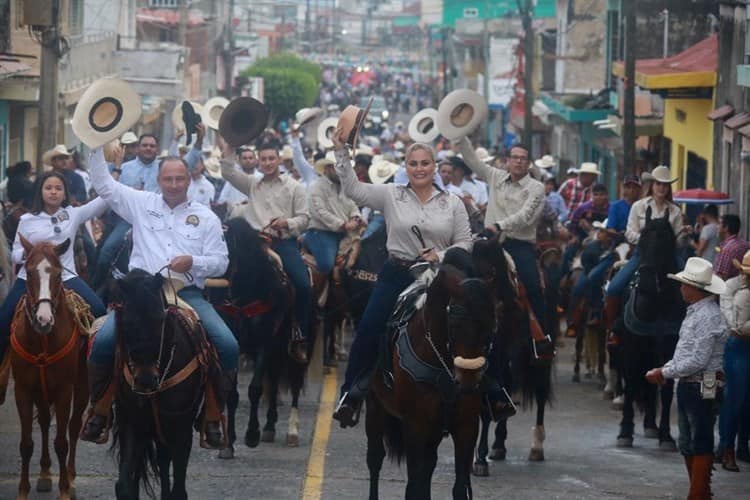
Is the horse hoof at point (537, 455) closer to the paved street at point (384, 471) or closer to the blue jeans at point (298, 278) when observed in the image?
the paved street at point (384, 471)

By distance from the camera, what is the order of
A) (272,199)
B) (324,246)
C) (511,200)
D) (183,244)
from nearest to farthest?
(183,244), (511,200), (272,199), (324,246)

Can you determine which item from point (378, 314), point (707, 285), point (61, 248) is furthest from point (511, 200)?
point (61, 248)

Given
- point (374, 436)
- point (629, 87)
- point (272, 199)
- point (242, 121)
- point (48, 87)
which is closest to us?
point (374, 436)

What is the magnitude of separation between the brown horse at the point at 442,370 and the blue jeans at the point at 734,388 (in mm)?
4027

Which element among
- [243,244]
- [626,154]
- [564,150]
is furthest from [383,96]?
[243,244]

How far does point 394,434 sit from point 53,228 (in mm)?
3399

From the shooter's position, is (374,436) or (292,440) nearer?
(374,436)

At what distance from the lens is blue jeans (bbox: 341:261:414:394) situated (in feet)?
35.9

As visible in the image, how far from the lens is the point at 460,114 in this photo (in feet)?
45.4

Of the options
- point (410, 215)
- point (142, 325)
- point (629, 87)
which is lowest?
point (142, 325)

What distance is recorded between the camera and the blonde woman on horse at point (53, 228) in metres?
12.2

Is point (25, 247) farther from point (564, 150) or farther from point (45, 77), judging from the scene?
point (564, 150)

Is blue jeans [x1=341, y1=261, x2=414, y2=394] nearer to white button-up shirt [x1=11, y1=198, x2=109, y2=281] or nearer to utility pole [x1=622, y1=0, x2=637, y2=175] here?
white button-up shirt [x1=11, y1=198, x2=109, y2=281]

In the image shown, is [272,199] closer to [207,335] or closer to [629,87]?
[207,335]
